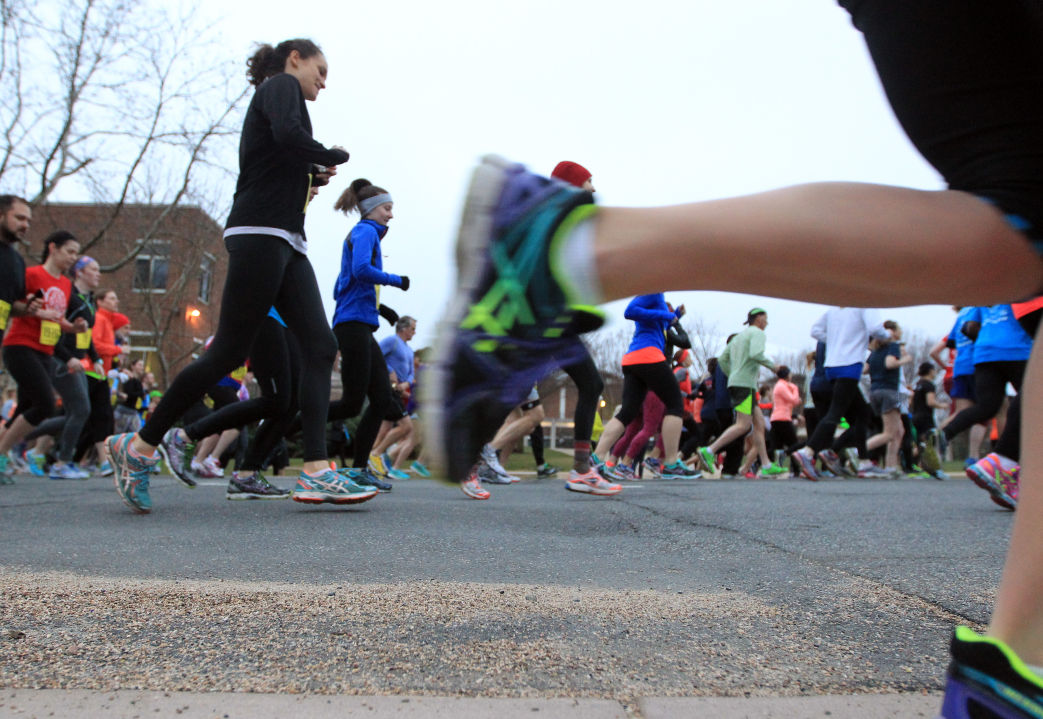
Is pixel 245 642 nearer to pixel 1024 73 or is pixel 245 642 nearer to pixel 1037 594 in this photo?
pixel 1037 594

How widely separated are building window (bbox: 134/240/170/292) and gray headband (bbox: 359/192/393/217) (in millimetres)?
18548

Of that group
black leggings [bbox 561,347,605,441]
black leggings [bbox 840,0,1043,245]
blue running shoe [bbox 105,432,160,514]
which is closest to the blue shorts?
black leggings [bbox 561,347,605,441]

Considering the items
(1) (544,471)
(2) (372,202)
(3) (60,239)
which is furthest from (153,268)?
(2) (372,202)

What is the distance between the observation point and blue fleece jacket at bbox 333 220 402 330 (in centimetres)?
466

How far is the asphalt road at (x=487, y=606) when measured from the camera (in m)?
1.21

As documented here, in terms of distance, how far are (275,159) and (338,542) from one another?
1823 millimetres

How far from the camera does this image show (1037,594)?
94 cm

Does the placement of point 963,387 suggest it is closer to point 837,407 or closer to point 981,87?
point 837,407

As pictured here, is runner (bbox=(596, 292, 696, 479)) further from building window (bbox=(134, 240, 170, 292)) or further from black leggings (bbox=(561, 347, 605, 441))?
building window (bbox=(134, 240, 170, 292))

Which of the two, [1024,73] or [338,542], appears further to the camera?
[338,542]

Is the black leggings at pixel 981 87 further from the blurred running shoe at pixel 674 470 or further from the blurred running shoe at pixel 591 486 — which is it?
the blurred running shoe at pixel 674 470

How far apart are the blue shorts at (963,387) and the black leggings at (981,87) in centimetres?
579

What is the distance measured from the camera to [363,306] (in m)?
4.79

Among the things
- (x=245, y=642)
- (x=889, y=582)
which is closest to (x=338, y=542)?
(x=245, y=642)
